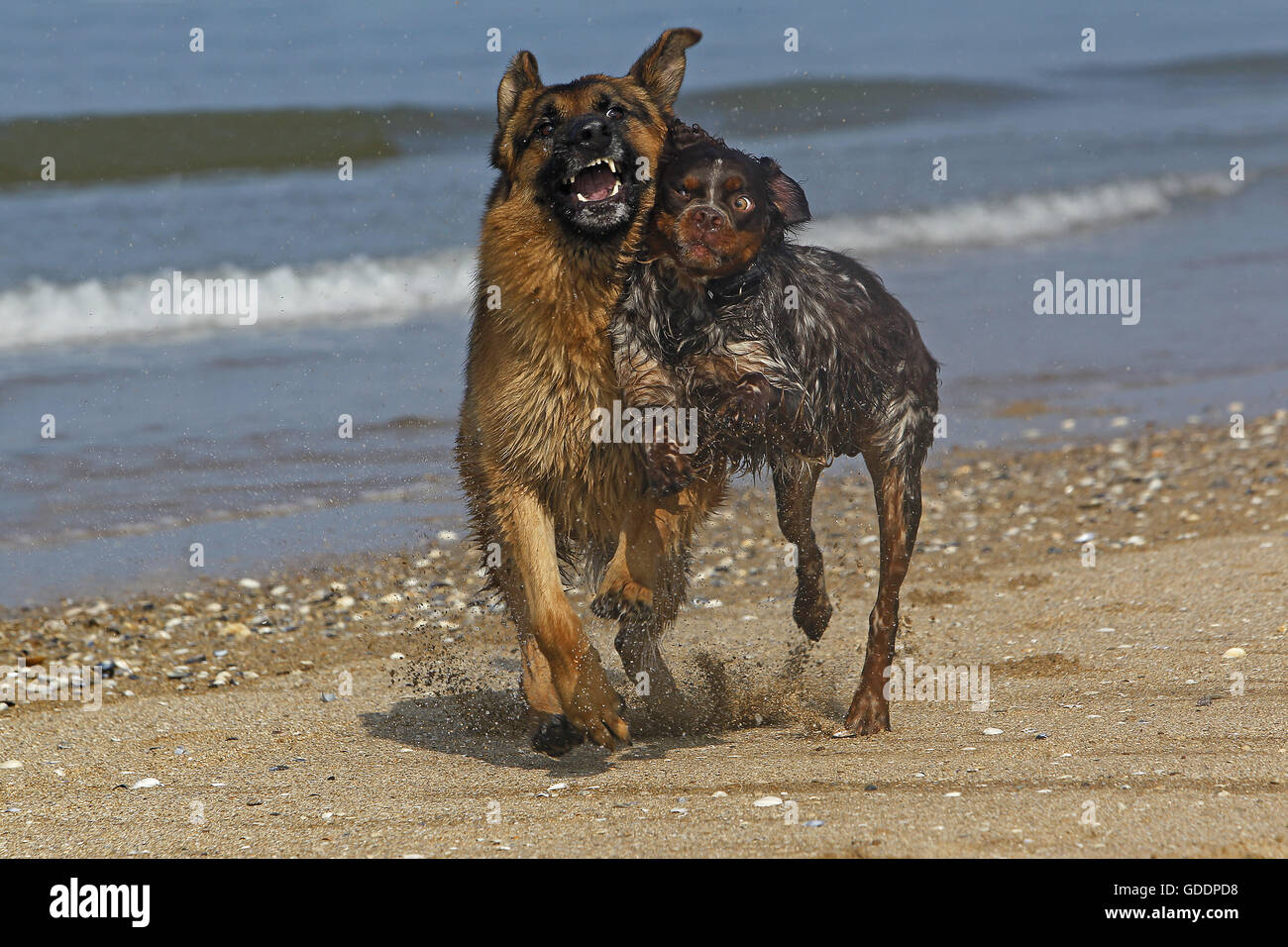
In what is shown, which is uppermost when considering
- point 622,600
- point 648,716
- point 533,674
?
point 622,600

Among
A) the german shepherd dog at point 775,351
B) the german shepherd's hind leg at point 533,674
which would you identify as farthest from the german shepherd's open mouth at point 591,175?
the german shepherd's hind leg at point 533,674

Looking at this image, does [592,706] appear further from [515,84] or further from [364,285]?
[364,285]

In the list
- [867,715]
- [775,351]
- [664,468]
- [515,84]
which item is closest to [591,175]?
[515,84]

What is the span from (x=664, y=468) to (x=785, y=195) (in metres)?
1.20

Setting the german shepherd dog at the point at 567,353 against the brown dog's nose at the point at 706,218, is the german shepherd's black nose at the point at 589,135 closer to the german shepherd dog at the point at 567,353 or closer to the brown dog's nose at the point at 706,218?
the german shepherd dog at the point at 567,353

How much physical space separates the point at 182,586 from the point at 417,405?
3.53m

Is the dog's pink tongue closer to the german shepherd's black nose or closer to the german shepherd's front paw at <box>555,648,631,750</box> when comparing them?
the german shepherd's black nose

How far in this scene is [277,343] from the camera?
14.2 metres

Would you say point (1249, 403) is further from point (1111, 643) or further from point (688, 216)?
point (688, 216)

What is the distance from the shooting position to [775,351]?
5.70 m

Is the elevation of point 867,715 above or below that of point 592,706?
below

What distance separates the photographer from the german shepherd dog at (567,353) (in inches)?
211

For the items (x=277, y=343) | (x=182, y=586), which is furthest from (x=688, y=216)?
(x=277, y=343)

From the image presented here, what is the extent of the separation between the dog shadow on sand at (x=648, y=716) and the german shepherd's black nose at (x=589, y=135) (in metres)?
2.37
